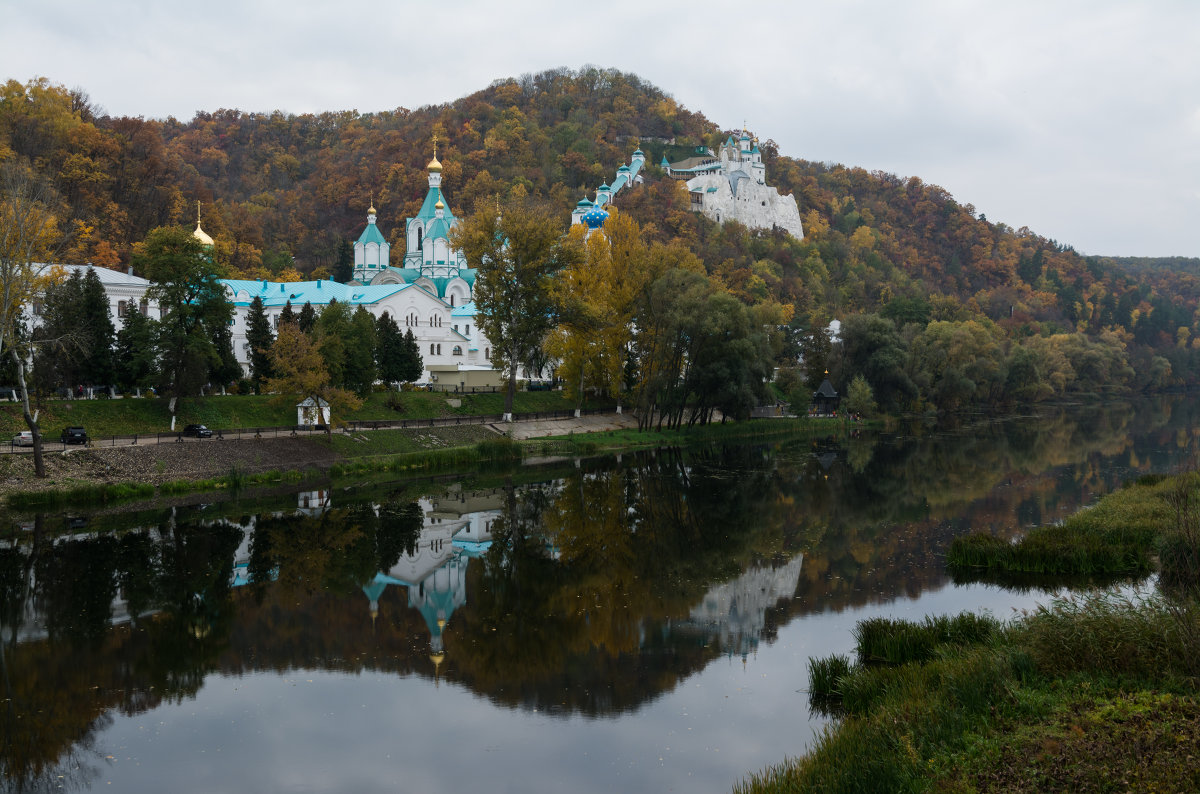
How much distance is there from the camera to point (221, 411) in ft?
107

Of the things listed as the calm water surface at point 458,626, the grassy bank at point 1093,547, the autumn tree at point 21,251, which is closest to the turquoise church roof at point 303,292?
the autumn tree at point 21,251

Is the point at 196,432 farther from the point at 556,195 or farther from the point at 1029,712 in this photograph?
the point at 556,195

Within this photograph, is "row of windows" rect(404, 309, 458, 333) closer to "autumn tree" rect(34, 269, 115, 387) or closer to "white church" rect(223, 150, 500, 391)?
"white church" rect(223, 150, 500, 391)

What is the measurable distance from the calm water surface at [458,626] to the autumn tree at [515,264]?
38.6ft

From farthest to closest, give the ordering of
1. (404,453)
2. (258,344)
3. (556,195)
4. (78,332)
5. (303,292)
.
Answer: (556,195) → (303,292) → (258,344) → (404,453) → (78,332)

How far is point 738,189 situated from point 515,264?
6806 cm

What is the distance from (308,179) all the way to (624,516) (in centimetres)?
8866

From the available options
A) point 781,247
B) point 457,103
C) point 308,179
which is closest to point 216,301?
point 781,247

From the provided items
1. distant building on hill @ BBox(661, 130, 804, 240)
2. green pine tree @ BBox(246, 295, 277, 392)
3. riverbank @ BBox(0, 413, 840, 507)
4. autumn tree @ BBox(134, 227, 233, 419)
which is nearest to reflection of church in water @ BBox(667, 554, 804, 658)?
riverbank @ BBox(0, 413, 840, 507)

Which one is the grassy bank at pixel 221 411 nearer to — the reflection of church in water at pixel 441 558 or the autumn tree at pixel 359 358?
the autumn tree at pixel 359 358

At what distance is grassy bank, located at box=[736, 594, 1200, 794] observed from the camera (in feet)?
22.6

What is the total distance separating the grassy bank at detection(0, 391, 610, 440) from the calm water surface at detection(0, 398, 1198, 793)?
741cm

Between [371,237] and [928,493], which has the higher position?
[371,237]

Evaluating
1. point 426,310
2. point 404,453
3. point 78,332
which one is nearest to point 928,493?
point 404,453
